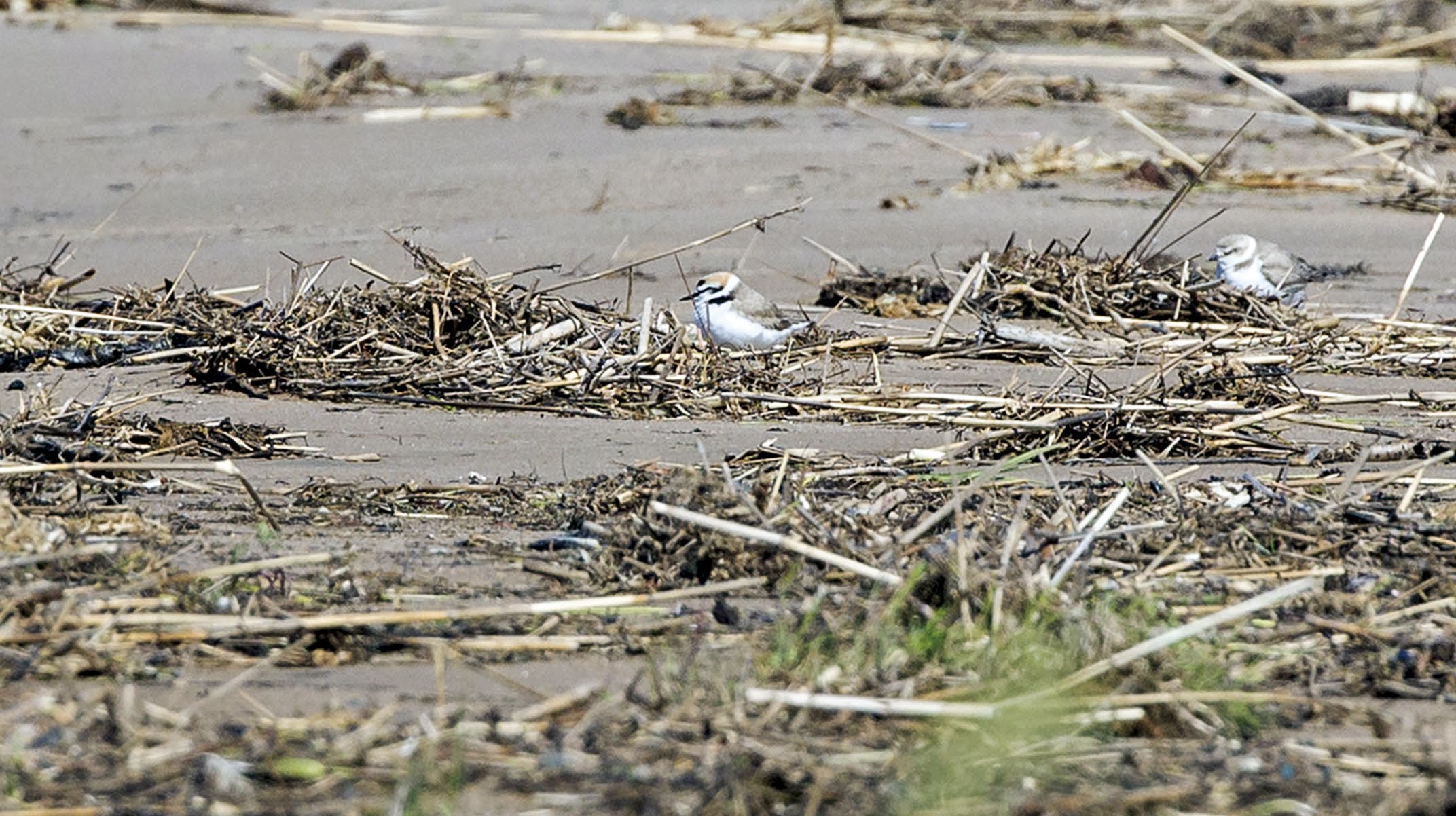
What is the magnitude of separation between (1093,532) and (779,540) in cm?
70

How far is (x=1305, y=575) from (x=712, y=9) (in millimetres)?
11108

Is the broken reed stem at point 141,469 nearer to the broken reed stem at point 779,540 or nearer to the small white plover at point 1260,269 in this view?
the broken reed stem at point 779,540

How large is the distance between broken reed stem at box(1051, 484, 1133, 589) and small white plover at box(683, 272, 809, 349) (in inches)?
87.0

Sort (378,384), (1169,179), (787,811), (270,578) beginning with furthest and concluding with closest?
(1169,179), (378,384), (270,578), (787,811)

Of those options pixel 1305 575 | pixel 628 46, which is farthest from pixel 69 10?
pixel 1305 575

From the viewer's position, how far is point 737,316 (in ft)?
20.0

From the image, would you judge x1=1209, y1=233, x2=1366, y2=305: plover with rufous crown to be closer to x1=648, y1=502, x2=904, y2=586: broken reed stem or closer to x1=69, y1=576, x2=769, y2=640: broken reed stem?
x1=648, y1=502, x2=904, y2=586: broken reed stem

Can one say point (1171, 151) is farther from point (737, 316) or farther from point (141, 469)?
point (141, 469)

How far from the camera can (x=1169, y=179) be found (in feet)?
28.5

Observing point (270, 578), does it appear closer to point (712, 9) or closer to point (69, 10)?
point (69, 10)

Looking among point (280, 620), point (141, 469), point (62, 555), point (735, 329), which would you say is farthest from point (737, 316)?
point (62, 555)

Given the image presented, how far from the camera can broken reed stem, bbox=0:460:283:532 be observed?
352 cm

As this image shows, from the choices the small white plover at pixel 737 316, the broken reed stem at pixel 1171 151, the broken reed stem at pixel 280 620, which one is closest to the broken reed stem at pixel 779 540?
the broken reed stem at pixel 280 620

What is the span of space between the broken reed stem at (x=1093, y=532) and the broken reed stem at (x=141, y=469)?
69.4 inches
